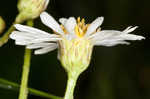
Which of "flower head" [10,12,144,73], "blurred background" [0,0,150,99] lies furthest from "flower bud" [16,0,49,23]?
"blurred background" [0,0,150,99]

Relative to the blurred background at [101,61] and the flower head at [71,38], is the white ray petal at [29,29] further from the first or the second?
the blurred background at [101,61]

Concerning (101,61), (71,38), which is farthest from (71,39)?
(101,61)

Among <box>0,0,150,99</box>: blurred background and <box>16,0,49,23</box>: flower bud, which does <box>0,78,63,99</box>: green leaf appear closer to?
<box>16,0,49,23</box>: flower bud

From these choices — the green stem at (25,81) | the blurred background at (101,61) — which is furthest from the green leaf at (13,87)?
the blurred background at (101,61)

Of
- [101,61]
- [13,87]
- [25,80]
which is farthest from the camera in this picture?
[101,61]

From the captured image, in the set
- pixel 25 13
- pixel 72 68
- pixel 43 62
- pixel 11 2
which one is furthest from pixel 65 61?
pixel 11 2

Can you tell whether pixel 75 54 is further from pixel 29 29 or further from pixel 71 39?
pixel 29 29
